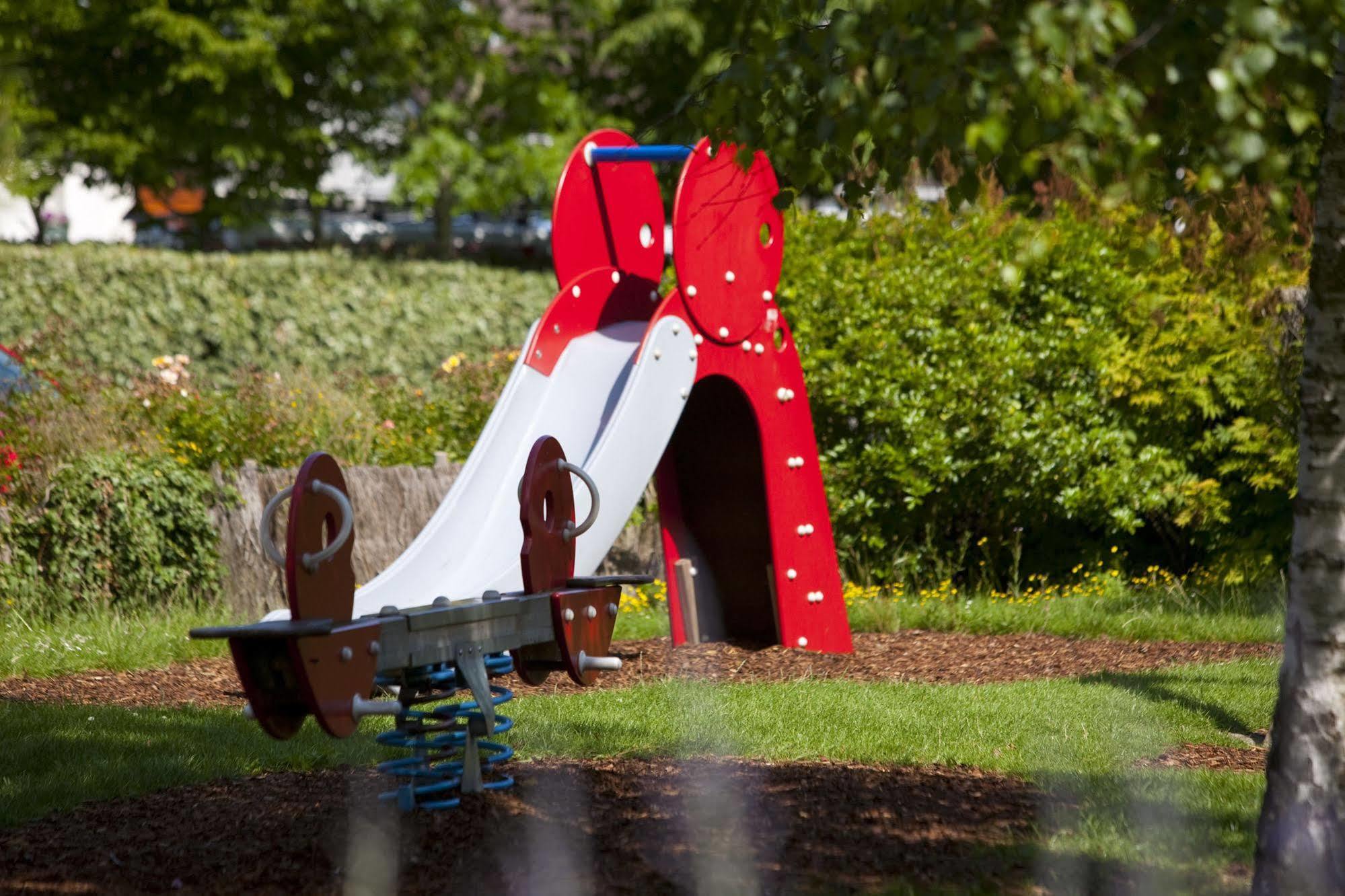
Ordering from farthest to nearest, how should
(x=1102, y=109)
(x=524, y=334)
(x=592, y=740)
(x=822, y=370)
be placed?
(x=524, y=334) → (x=822, y=370) → (x=592, y=740) → (x=1102, y=109)

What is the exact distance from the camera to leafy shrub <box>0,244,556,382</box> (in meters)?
14.1

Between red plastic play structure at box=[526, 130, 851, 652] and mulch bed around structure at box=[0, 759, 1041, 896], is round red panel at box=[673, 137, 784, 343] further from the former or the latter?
mulch bed around structure at box=[0, 759, 1041, 896]

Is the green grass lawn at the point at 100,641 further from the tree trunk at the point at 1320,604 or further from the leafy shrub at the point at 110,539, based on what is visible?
the tree trunk at the point at 1320,604

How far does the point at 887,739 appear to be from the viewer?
16.0 ft

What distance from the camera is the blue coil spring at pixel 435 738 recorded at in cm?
387

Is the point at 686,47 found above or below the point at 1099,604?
above

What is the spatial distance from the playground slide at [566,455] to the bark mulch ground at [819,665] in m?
0.89

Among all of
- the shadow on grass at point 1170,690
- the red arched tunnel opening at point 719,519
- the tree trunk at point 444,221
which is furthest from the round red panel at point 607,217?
the tree trunk at point 444,221

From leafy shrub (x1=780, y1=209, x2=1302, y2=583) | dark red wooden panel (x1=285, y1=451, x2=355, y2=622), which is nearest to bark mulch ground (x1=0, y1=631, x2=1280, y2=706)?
leafy shrub (x1=780, y1=209, x2=1302, y2=583)

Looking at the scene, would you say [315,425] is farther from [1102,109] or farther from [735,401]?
[1102,109]

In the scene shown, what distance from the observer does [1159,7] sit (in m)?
2.67

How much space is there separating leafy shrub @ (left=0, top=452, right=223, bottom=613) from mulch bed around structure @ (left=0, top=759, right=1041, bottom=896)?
3450mm

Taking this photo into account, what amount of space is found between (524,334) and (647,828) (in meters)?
14.1

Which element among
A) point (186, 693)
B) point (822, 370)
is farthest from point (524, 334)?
point (186, 693)
